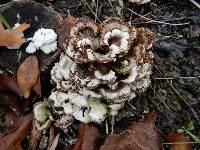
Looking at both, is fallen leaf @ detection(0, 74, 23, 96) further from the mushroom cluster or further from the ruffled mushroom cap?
the ruffled mushroom cap

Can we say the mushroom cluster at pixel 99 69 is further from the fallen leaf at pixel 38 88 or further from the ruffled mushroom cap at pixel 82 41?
the fallen leaf at pixel 38 88

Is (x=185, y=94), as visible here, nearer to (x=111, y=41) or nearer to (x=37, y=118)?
(x=111, y=41)

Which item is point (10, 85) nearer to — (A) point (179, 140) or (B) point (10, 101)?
(B) point (10, 101)

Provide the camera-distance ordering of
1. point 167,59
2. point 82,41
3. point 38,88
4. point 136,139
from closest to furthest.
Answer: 1. point 82,41
2. point 136,139
3. point 38,88
4. point 167,59

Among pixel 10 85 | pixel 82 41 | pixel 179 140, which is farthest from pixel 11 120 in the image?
pixel 179 140

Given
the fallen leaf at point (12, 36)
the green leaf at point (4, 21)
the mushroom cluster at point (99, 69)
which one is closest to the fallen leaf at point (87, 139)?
the mushroom cluster at point (99, 69)

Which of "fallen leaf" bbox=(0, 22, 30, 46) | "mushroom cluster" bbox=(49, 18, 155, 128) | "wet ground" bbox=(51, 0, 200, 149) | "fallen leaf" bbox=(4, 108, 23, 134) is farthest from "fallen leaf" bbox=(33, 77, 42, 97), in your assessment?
"wet ground" bbox=(51, 0, 200, 149)
